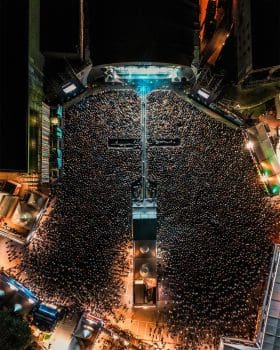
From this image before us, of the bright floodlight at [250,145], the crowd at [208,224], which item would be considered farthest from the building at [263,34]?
the crowd at [208,224]

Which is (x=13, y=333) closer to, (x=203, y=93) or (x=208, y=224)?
(x=208, y=224)

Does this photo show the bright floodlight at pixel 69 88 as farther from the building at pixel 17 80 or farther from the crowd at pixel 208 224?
the crowd at pixel 208 224

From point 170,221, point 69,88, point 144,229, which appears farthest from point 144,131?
point 144,229

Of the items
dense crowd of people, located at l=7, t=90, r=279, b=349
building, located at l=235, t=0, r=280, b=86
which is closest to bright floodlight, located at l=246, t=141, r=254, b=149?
dense crowd of people, located at l=7, t=90, r=279, b=349

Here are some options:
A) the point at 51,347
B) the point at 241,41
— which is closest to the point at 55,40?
the point at 241,41

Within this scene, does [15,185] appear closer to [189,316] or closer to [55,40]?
[55,40]

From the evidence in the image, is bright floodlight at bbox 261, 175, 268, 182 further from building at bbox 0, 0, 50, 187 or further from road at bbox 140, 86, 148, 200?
building at bbox 0, 0, 50, 187
